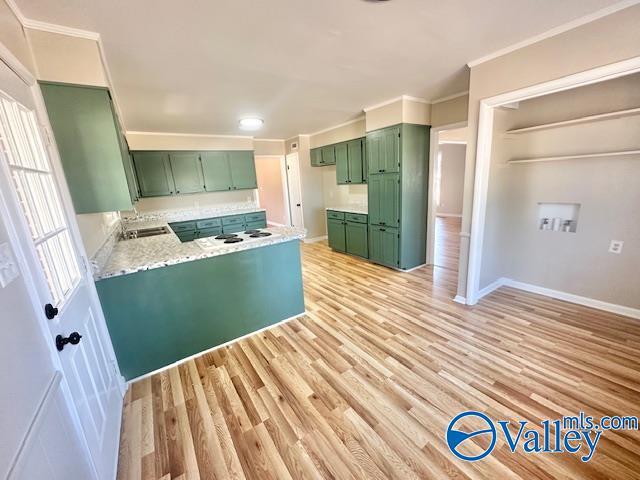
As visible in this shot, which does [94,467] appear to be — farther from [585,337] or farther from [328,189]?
[328,189]

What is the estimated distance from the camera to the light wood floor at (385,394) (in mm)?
1374

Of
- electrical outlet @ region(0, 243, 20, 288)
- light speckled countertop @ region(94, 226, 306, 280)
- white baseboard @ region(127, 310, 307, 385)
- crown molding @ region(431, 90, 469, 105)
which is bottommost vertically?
white baseboard @ region(127, 310, 307, 385)

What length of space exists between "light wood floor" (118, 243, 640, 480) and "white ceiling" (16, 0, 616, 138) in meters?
2.55

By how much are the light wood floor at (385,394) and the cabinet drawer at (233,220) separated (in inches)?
122

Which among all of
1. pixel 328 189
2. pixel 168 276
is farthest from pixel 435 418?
pixel 328 189

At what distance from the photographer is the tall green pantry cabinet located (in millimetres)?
3664

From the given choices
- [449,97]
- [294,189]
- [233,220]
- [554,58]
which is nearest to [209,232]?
[233,220]

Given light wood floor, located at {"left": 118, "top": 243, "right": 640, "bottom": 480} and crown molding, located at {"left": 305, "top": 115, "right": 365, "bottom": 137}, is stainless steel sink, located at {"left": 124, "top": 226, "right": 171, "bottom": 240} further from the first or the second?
crown molding, located at {"left": 305, "top": 115, "right": 365, "bottom": 137}

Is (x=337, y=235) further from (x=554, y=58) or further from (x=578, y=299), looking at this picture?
(x=554, y=58)

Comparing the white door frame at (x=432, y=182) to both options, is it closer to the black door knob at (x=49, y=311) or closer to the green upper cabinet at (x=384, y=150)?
the green upper cabinet at (x=384, y=150)

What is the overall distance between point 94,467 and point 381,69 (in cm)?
349

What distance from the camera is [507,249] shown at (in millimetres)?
3248

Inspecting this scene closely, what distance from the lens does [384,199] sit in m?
3.98

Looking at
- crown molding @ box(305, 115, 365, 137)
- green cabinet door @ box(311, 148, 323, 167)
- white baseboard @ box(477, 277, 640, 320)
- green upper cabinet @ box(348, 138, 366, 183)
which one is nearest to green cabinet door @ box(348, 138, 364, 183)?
green upper cabinet @ box(348, 138, 366, 183)
